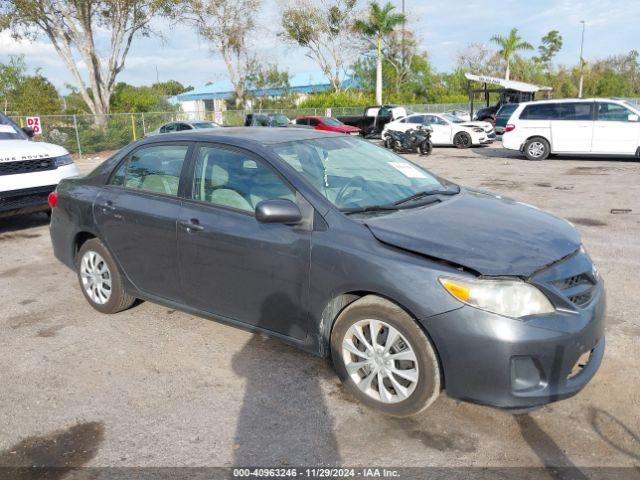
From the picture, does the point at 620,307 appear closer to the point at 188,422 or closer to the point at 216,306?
the point at 216,306

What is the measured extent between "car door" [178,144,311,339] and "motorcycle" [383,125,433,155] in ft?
53.4

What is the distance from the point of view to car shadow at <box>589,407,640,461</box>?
9.20 ft

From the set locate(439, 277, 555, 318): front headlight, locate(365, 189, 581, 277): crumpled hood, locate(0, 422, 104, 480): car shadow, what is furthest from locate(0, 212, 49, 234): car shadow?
locate(439, 277, 555, 318): front headlight

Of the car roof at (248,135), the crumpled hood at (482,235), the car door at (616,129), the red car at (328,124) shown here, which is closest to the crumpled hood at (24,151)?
the car roof at (248,135)

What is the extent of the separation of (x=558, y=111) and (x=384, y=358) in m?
14.5

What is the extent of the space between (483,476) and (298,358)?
157cm

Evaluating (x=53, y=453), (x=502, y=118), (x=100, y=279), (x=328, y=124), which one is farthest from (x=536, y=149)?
(x=53, y=453)

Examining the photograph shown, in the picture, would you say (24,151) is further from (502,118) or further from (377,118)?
(377,118)

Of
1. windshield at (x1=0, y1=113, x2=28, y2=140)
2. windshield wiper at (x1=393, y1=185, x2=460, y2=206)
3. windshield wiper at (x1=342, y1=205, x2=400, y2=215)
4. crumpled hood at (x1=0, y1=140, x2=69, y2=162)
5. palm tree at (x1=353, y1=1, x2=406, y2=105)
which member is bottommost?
windshield wiper at (x1=342, y1=205, x2=400, y2=215)

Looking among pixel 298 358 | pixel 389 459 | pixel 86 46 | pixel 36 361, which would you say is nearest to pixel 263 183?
pixel 298 358

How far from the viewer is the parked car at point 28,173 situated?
7414 mm

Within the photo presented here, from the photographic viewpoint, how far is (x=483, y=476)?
2643 mm

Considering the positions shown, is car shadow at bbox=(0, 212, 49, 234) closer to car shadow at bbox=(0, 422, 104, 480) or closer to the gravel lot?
the gravel lot

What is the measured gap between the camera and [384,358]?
308 centimetres
